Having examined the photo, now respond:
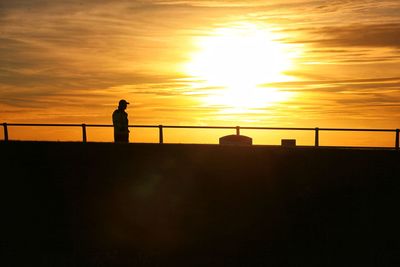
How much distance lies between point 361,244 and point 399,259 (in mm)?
1218

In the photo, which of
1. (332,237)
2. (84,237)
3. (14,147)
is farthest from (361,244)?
(14,147)

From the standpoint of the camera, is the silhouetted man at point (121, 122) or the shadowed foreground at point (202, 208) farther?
the silhouetted man at point (121, 122)

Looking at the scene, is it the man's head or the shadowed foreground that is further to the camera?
the man's head

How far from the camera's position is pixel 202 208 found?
16078 mm

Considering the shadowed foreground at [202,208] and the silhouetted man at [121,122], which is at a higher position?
the silhouetted man at [121,122]

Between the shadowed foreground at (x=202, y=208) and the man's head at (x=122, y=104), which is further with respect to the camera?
the man's head at (x=122, y=104)

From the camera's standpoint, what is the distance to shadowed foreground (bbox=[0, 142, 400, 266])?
13.2 meters

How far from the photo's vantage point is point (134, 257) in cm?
1284

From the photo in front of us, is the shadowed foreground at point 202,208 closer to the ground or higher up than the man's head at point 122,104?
closer to the ground

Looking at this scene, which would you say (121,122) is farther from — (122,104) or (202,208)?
(202,208)

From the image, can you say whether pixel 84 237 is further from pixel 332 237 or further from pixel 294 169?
pixel 294 169

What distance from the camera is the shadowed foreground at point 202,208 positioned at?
13.2 metres

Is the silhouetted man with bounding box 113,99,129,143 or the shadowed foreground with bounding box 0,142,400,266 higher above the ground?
the silhouetted man with bounding box 113,99,129,143

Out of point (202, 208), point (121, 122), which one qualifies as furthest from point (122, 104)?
point (202, 208)
